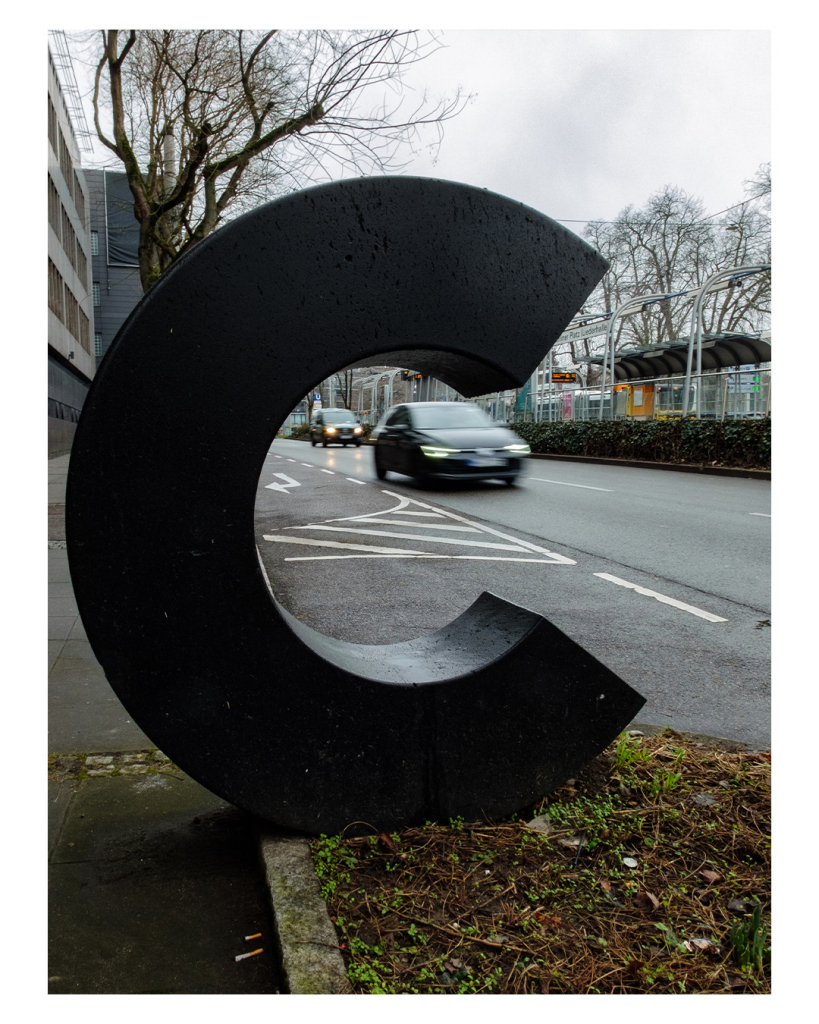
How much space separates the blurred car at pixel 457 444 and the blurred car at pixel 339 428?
2335 centimetres

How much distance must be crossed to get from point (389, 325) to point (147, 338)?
0.67 m

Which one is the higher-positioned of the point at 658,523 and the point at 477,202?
the point at 477,202

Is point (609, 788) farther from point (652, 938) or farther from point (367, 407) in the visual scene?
point (367, 407)

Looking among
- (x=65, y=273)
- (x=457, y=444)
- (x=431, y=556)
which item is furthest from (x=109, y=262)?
(x=431, y=556)

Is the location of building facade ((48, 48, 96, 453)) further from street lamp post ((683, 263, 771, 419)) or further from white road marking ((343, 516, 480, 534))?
white road marking ((343, 516, 480, 534))

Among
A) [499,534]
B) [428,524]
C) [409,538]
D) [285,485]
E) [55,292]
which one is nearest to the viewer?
[409,538]

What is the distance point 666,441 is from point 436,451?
921cm

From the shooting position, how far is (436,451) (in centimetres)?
1460

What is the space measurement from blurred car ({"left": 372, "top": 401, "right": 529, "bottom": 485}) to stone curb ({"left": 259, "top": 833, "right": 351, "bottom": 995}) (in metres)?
12.1

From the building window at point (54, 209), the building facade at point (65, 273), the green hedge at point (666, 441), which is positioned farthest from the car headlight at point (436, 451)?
the building window at point (54, 209)

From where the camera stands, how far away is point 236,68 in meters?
12.9

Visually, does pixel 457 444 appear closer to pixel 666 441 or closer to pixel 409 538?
pixel 409 538

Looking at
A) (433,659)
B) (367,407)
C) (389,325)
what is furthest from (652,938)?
(367,407)

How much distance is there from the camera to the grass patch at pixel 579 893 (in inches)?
74.2
